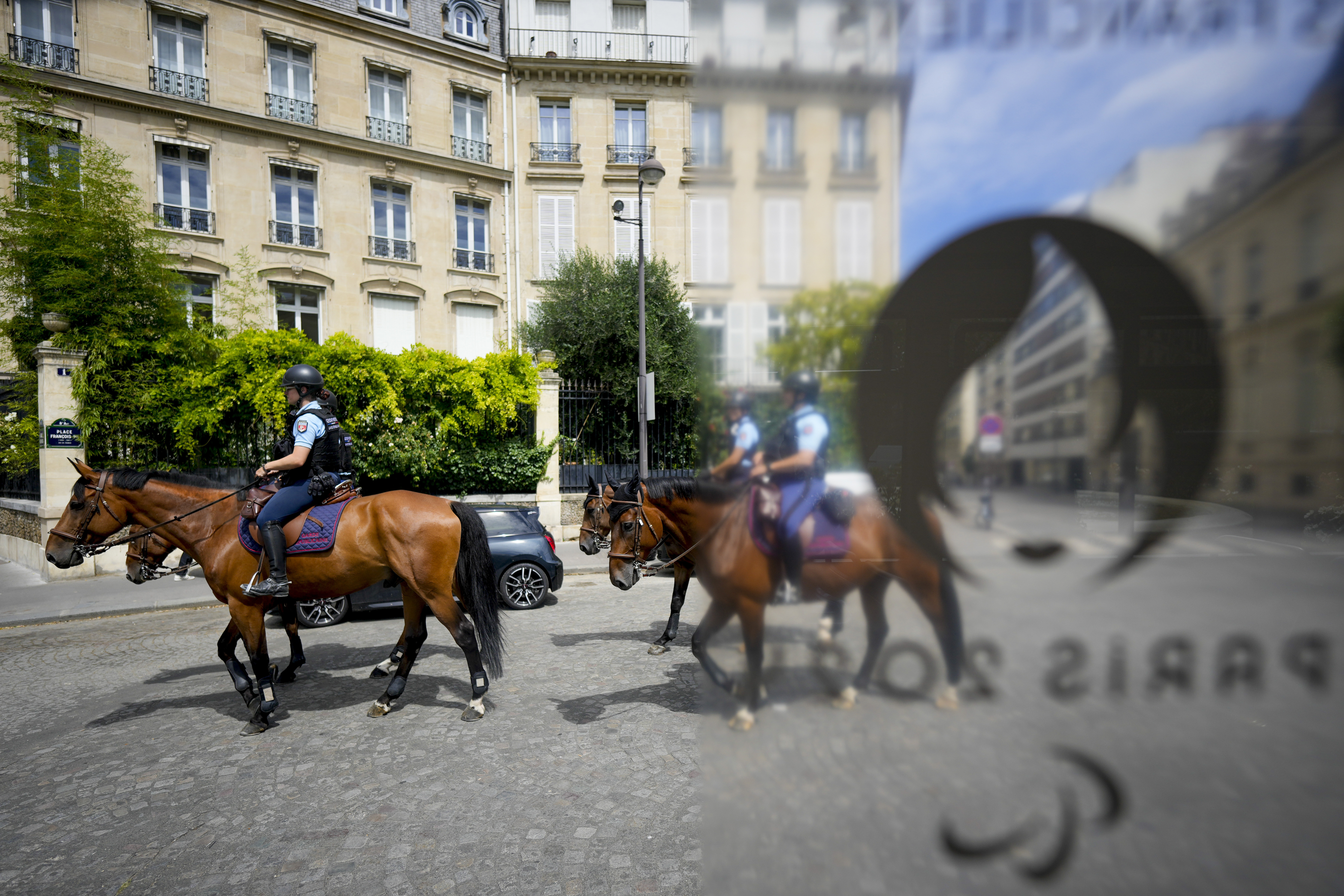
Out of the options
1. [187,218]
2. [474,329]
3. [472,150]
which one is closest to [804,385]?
[474,329]

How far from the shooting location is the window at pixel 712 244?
1110 mm

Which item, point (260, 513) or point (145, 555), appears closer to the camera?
point (260, 513)

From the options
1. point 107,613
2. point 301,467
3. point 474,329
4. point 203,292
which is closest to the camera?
point 301,467

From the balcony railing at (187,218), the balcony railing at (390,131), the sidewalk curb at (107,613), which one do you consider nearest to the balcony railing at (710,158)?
the sidewalk curb at (107,613)

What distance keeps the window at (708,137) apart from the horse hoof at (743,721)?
0.93m

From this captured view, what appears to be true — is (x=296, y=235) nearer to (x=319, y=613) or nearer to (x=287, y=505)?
(x=319, y=613)

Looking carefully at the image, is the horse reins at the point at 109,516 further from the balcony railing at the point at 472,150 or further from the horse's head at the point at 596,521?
the balcony railing at the point at 472,150

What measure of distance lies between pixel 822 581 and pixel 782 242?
557 mm

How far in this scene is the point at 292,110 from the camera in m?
18.2

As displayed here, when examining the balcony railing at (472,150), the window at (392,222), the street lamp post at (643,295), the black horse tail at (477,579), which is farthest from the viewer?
the balcony railing at (472,150)

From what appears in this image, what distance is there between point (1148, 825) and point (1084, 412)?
1.88 feet

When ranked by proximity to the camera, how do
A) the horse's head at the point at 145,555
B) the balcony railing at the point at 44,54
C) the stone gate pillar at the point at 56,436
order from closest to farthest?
the horse's head at the point at 145,555
the stone gate pillar at the point at 56,436
the balcony railing at the point at 44,54

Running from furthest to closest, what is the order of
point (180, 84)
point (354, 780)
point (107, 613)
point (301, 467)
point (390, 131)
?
point (390, 131) < point (180, 84) < point (107, 613) < point (301, 467) < point (354, 780)

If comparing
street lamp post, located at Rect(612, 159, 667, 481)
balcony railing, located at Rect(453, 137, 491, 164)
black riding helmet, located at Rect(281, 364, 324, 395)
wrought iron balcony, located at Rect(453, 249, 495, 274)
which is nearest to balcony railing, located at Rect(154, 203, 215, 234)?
wrought iron balcony, located at Rect(453, 249, 495, 274)
